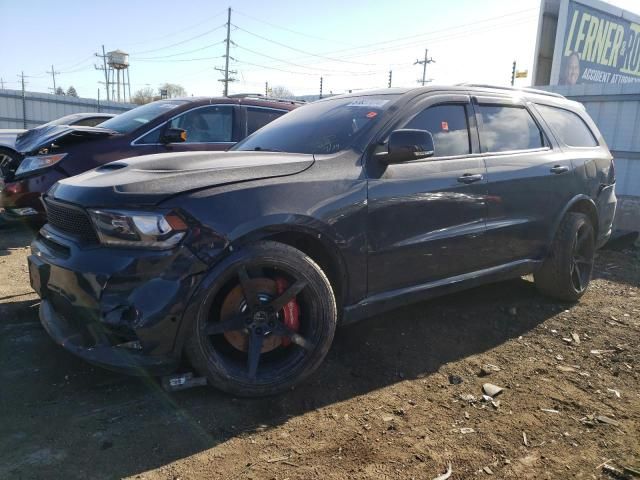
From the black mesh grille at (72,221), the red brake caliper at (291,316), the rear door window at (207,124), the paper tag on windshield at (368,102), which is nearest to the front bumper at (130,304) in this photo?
the black mesh grille at (72,221)

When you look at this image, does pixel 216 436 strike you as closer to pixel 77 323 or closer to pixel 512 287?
pixel 77 323

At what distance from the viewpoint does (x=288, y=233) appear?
2.88 metres

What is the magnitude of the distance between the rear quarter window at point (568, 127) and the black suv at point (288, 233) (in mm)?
559

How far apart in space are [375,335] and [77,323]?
78.8 inches

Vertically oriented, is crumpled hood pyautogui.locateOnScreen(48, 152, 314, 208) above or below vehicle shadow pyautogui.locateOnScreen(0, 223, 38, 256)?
above

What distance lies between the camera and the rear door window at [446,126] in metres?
3.55

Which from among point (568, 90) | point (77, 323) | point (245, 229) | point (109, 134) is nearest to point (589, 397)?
point (245, 229)

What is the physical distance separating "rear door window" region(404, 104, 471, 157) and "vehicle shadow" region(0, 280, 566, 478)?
53.1 inches

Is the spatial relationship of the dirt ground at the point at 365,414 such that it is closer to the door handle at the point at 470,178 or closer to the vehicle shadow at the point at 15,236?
the door handle at the point at 470,178

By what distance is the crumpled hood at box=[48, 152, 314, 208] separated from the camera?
8.37ft

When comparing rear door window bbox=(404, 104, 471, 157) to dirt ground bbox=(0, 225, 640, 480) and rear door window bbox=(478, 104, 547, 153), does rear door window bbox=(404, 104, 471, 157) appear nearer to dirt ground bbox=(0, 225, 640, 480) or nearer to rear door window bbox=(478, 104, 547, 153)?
rear door window bbox=(478, 104, 547, 153)

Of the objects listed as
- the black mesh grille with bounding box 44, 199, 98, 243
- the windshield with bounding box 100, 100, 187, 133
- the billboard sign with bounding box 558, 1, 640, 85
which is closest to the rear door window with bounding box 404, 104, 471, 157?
the black mesh grille with bounding box 44, 199, 98, 243

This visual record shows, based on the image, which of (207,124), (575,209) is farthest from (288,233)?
(207,124)

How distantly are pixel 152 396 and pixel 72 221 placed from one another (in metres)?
1.06
